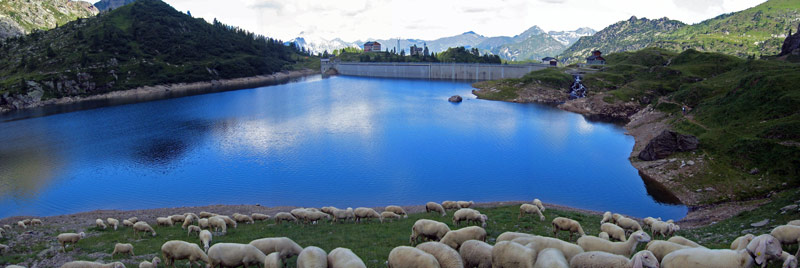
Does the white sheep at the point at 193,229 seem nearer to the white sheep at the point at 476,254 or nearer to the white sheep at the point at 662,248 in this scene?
the white sheep at the point at 476,254

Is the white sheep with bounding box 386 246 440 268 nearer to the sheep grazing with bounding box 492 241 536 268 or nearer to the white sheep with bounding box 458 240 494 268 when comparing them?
the white sheep with bounding box 458 240 494 268

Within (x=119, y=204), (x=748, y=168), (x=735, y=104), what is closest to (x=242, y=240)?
(x=119, y=204)

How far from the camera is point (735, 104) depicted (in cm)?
5344

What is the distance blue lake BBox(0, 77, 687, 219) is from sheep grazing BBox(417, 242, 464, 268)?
2642cm

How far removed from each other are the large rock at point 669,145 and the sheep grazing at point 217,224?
161 feet

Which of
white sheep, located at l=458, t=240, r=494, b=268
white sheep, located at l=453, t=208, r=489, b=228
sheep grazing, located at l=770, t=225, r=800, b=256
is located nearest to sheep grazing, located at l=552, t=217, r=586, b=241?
white sheep, located at l=453, t=208, r=489, b=228

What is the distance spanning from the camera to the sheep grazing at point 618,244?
1411 centimetres

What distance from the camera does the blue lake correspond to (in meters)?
42.2

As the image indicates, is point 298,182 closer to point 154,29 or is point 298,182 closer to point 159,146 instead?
point 159,146

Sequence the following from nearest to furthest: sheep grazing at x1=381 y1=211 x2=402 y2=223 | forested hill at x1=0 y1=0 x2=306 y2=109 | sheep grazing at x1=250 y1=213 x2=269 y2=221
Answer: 1. sheep grazing at x1=381 y1=211 x2=402 y2=223
2. sheep grazing at x1=250 y1=213 x2=269 y2=221
3. forested hill at x1=0 y1=0 x2=306 y2=109

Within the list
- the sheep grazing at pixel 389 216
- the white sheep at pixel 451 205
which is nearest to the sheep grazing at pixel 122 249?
the sheep grazing at pixel 389 216

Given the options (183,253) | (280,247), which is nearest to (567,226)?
(280,247)

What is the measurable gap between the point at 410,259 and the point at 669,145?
47254mm

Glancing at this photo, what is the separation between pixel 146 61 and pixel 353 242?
183 metres
